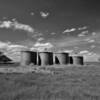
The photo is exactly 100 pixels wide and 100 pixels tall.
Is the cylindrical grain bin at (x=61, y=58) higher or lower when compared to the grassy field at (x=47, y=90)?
higher

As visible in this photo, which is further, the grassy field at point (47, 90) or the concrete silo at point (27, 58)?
the concrete silo at point (27, 58)

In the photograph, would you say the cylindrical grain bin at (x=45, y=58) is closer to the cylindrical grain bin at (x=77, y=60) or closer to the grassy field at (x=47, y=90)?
the cylindrical grain bin at (x=77, y=60)

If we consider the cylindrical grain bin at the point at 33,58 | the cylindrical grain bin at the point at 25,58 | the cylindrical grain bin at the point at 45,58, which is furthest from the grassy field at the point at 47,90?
the cylindrical grain bin at the point at 45,58

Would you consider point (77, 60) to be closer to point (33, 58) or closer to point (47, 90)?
point (33, 58)

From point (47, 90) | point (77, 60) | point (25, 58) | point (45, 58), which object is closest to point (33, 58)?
point (25, 58)

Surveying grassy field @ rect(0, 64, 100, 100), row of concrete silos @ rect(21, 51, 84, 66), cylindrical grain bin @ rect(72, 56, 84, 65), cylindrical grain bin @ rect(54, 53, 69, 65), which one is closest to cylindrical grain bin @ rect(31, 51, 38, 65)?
row of concrete silos @ rect(21, 51, 84, 66)

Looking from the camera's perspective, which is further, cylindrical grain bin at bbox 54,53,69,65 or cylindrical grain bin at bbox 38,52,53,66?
cylindrical grain bin at bbox 54,53,69,65

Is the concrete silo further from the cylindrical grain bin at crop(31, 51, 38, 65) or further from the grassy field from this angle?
the grassy field

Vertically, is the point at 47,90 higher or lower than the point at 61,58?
lower

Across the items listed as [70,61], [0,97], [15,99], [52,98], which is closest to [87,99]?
[52,98]

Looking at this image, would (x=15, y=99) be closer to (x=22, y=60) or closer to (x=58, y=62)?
(x=22, y=60)

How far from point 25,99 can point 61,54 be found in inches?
1390

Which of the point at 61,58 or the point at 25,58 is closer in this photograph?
the point at 25,58

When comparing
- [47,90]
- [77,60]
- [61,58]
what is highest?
[61,58]
